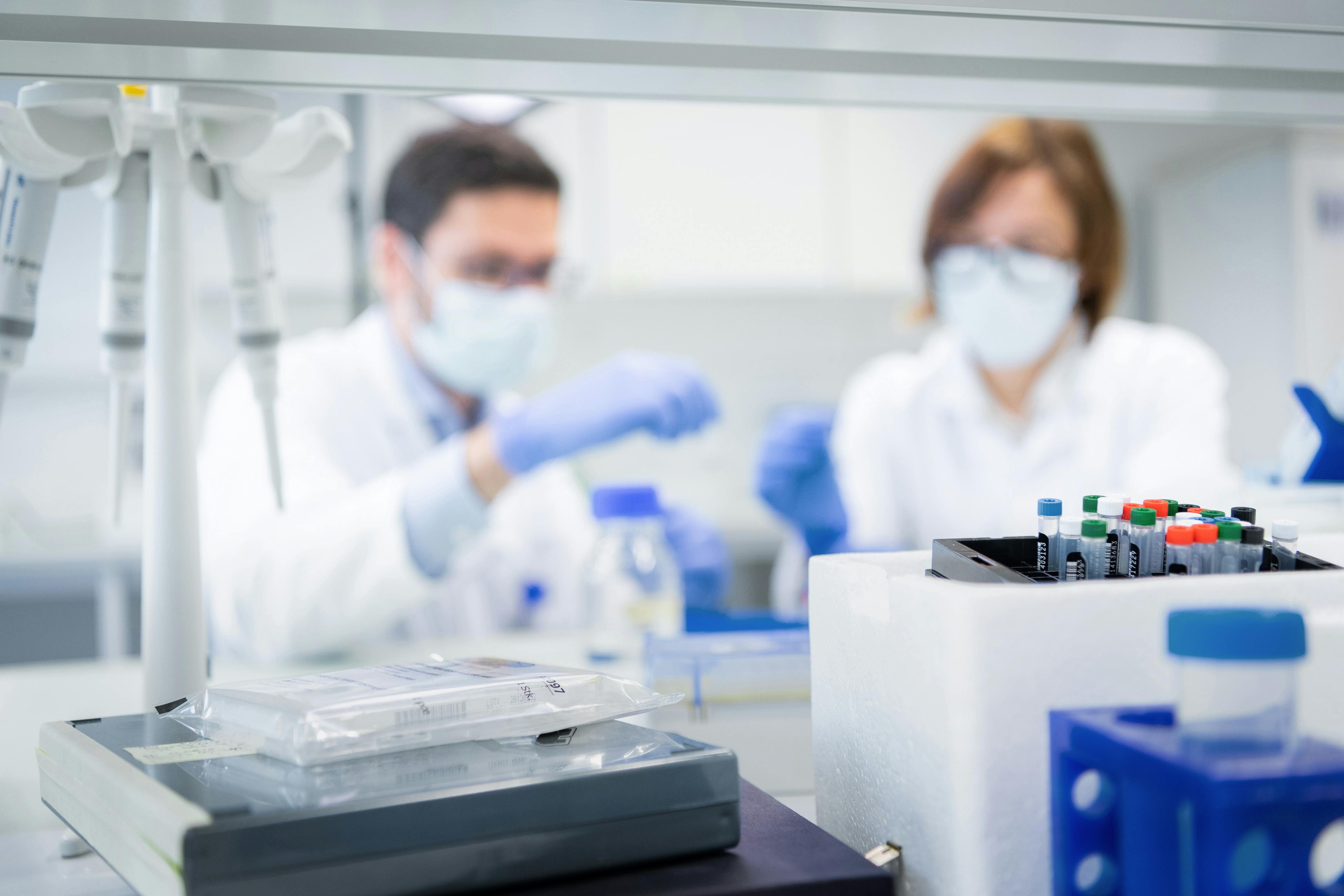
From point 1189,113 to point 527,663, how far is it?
2.01 ft

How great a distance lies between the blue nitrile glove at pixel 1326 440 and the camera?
0.81 meters

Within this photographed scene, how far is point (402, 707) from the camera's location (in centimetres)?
45

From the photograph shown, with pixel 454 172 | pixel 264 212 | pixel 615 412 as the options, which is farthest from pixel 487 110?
pixel 264 212

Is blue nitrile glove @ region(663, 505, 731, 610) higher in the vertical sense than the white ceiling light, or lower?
lower

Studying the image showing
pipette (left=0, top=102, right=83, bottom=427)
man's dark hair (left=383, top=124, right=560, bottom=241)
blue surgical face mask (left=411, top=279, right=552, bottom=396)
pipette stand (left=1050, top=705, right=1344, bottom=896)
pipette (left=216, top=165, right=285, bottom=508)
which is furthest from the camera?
man's dark hair (left=383, top=124, right=560, bottom=241)

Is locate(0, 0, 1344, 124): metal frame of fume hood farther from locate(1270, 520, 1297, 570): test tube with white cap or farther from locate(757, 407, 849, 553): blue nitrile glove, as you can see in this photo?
locate(757, 407, 849, 553): blue nitrile glove

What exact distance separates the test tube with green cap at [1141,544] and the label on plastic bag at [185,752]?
435 mm

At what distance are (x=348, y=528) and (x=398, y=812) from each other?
163cm

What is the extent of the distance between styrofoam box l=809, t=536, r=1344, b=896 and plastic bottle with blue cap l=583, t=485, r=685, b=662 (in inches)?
20.6

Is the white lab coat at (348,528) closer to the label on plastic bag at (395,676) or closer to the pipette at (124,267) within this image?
the pipette at (124,267)

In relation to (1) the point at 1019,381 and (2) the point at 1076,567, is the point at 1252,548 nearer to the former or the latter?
(2) the point at 1076,567

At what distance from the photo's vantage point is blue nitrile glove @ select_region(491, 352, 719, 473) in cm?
215

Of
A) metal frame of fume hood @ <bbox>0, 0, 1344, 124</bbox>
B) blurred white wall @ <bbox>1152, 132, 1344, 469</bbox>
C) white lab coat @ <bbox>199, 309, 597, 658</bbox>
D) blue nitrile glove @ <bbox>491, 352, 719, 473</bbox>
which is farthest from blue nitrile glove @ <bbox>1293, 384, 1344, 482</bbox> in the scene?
blurred white wall @ <bbox>1152, 132, 1344, 469</bbox>

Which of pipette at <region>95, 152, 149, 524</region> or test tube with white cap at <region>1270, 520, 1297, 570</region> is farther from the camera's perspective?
pipette at <region>95, 152, 149, 524</region>
